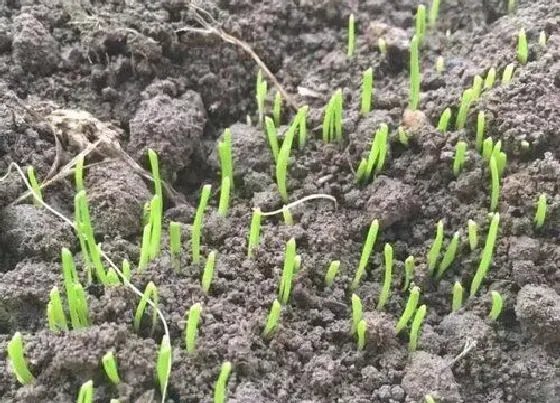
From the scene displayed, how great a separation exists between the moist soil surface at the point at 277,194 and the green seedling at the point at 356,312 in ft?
0.10

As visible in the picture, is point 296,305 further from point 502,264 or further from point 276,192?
point 502,264

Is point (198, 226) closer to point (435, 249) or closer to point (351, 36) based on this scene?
point (435, 249)

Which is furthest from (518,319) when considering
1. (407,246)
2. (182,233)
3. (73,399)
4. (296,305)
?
(73,399)

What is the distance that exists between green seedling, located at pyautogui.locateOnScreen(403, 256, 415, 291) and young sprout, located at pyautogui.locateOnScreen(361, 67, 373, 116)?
38 centimetres

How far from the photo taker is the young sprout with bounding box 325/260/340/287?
1435 millimetres

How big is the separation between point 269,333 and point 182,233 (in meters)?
0.29

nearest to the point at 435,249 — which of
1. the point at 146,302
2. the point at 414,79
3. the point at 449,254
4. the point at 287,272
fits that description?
the point at 449,254

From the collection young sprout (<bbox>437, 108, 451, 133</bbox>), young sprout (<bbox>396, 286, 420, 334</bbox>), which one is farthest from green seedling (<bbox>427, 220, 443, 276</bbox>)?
young sprout (<bbox>437, 108, 451, 133</bbox>)

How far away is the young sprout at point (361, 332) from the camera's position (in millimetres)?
1359

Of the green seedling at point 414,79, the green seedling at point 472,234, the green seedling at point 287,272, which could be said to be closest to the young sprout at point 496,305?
the green seedling at point 472,234

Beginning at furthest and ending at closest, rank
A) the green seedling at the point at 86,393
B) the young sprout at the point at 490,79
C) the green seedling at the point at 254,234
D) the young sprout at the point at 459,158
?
the young sprout at the point at 490,79 → the young sprout at the point at 459,158 → the green seedling at the point at 254,234 → the green seedling at the point at 86,393

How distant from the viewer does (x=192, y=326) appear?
1.26 metres

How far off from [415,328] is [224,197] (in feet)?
1.47

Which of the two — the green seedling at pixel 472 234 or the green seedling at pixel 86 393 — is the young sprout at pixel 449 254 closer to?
the green seedling at pixel 472 234
